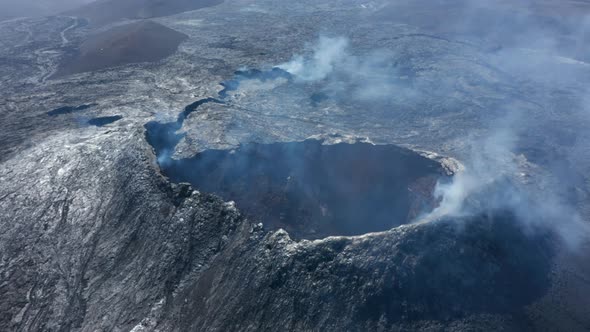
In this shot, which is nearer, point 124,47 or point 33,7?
point 124,47

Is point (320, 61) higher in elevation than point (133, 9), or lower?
lower

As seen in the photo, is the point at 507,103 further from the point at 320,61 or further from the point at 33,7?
the point at 33,7

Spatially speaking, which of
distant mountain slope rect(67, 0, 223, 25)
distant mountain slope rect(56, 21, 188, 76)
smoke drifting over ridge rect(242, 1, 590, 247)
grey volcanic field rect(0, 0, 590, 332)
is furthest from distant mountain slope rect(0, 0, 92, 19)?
smoke drifting over ridge rect(242, 1, 590, 247)

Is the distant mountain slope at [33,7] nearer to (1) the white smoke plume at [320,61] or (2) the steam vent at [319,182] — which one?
(1) the white smoke plume at [320,61]

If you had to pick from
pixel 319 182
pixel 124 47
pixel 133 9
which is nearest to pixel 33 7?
pixel 133 9

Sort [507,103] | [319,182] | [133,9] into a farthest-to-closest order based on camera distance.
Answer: [133,9] < [507,103] < [319,182]

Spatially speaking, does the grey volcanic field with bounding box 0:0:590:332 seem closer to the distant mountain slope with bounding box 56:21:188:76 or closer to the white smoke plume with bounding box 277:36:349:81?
the white smoke plume with bounding box 277:36:349:81
